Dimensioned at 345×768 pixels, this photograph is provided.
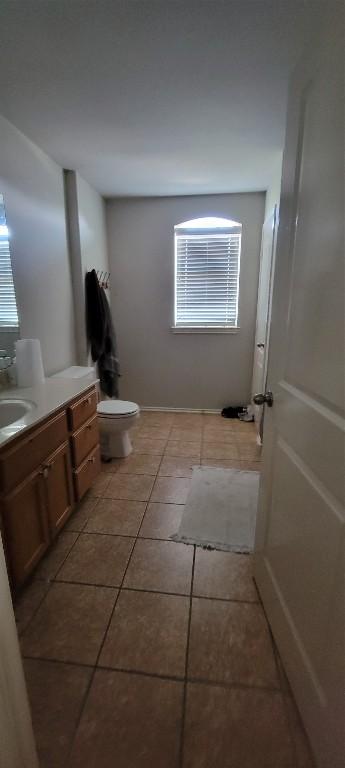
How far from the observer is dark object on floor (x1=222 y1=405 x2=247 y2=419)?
3.53 meters

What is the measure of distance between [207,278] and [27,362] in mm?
2204

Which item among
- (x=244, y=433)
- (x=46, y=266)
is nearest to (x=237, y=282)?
(x=244, y=433)

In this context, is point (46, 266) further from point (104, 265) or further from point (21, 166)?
point (104, 265)

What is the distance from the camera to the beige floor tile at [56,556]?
1.50 m

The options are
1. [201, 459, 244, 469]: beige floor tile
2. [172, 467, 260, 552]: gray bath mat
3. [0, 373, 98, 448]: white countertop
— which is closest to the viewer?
[0, 373, 98, 448]: white countertop

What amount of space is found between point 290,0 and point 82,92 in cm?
102

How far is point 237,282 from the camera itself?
3.31 m

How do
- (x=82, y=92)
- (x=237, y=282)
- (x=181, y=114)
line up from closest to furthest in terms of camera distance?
(x=82, y=92)
(x=181, y=114)
(x=237, y=282)

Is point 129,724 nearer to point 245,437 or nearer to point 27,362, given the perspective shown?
point 27,362

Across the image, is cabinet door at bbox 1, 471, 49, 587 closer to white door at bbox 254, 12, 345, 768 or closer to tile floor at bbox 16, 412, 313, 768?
tile floor at bbox 16, 412, 313, 768

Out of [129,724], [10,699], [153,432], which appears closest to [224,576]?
[129,724]

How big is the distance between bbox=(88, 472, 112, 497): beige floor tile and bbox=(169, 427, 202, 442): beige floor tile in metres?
0.85

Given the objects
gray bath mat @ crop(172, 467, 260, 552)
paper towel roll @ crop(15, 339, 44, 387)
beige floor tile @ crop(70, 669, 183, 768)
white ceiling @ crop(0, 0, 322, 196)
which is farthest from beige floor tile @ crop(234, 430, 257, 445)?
white ceiling @ crop(0, 0, 322, 196)

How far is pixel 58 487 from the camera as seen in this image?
5.28 feet
